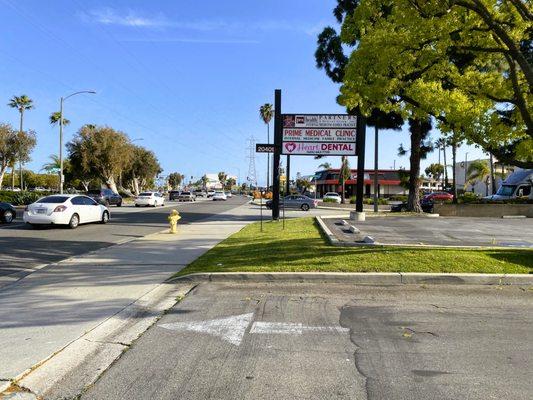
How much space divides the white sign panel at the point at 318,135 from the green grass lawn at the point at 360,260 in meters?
11.0

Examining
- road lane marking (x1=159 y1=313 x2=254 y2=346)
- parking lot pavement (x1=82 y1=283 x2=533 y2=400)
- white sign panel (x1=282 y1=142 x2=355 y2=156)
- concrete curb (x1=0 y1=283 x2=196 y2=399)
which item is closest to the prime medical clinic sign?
white sign panel (x1=282 y1=142 x2=355 y2=156)

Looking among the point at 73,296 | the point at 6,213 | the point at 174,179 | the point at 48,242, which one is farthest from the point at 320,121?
the point at 174,179

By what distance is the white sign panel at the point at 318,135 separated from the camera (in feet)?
72.0

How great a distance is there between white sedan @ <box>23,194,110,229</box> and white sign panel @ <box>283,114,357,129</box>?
30.7 feet

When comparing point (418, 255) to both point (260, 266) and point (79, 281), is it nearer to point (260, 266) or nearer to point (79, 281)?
point (260, 266)

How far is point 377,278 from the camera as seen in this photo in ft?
28.2

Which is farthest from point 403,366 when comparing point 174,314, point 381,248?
point 381,248

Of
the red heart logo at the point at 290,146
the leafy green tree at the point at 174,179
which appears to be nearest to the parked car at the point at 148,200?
the red heart logo at the point at 290,146

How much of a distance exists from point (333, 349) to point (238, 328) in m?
1.31

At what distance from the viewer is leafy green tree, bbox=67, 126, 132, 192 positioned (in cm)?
5838

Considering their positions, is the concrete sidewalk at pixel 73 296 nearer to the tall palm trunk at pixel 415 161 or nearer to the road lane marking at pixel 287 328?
the road lane marking at pixel 287 328

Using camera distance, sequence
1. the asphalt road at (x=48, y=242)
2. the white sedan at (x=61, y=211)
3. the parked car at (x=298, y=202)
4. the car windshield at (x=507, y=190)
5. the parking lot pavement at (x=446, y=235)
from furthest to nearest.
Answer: the parked car at (x=298, y=202) → the car windshield at (x=507, y=190) → the white sedan at (x=61, y=211) → the parking lot pavement at (x=446, y=235) → the asphalt road at (x=48, y=242)

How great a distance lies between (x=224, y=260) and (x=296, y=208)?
31999mm

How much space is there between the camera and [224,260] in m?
10.6
